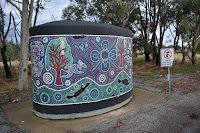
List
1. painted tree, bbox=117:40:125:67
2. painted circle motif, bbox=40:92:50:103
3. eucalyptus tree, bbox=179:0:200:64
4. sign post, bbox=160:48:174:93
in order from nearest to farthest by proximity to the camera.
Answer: painted circle motif, bbox=40:92:50:103 < painted tree, bbox=117:40:125:67 < sign post, bbox=160:48:174:93 < eucalyptus tree, bbox=179:0:200:64

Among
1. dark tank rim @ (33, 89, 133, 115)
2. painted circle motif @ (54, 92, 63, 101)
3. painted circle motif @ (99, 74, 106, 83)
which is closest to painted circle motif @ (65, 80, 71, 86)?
painted circle motif @ (54, 92, 63, 101)

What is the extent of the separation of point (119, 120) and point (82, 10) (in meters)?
17.5

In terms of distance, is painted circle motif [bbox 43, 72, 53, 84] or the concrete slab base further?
painted circle motif [bbox 43, 72, 53, 84]

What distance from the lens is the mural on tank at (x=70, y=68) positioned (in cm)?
529

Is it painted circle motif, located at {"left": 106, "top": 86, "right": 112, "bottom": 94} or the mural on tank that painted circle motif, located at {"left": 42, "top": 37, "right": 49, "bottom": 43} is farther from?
painted circle motif, located at {"left": 106, "top": 86, "right": 112, "bottom": 94}

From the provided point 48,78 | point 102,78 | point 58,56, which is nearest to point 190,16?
point 102,78


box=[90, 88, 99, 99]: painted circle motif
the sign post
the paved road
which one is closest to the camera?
the paved road

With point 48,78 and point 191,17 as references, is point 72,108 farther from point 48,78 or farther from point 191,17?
point 191,17

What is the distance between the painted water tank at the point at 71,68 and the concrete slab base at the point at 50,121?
24 centimetres

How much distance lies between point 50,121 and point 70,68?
6.13 ft

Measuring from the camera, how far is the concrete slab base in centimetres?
480

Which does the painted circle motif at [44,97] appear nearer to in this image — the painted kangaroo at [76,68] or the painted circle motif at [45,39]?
the painted kangaroo at [76,68]

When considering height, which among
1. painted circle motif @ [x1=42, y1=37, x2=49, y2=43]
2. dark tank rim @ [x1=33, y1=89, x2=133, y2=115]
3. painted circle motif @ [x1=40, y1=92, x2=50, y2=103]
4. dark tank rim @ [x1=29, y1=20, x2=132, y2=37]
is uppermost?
dark tank rim @ [x1=29, y1=20, x2=132, y2=37]

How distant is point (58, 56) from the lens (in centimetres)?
528
